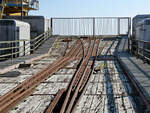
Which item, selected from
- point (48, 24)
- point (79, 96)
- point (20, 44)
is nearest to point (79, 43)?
point (48, 24)

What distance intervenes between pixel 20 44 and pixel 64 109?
11.8 meters

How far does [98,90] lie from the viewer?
23.9 feet

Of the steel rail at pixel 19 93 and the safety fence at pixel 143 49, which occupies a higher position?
the safety fence at pixel 143 49

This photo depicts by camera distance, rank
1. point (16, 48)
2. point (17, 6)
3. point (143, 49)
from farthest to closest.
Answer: point (17, 6) < point (16, 48) < point (143, 49)

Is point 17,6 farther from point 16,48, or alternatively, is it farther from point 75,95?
point 75,95

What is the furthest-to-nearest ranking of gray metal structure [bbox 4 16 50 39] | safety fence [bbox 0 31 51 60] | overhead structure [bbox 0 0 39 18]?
overhead structure [bbox 0 0 39 18], gray metal structure [bbox 4 16 50 39], safety fence [bbox 0 31 51 60]

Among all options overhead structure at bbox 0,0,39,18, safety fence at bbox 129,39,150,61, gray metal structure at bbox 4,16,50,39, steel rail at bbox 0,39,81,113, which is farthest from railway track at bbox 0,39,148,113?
overhead structure at bbox 0,0,39,18

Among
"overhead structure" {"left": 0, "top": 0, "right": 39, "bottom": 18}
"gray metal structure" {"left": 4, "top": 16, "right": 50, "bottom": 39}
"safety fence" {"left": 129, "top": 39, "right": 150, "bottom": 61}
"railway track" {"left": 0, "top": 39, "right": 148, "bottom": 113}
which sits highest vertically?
"overhead structure" {"left": 0, "top": 0, "right": 39, "bottom": 18}

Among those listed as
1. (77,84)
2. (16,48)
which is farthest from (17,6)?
(77,84)

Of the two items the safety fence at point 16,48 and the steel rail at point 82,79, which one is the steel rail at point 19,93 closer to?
the steel rail at point 82,79

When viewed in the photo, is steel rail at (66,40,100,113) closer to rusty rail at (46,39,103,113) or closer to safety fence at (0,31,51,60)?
rusty rail at (46,39,103,113)

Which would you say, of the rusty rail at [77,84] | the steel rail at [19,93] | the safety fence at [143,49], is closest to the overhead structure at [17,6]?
the rusty rail at [77,84]

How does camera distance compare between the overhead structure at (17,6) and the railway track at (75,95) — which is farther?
the overhead structure at (17,6)

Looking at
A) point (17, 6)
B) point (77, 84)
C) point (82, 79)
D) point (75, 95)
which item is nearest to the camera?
point (75, 95)
